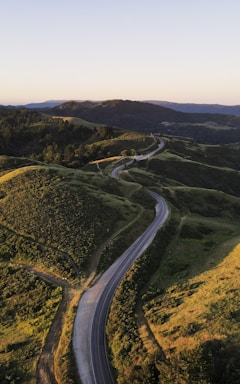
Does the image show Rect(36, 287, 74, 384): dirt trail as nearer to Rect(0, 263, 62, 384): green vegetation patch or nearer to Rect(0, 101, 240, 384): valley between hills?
Rect(0, 101, 240, 384): valley between hills

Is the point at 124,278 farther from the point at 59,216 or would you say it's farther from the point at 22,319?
the point at 59,216

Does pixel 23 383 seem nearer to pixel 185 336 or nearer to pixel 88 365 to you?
pixel 88 365

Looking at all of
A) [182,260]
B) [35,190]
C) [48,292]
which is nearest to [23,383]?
[48,292]

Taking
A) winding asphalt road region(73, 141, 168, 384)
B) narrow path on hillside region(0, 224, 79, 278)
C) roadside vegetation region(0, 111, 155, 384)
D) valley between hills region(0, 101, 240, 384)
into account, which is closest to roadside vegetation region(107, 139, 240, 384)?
valley between hills region(0, 101, 240, 384)

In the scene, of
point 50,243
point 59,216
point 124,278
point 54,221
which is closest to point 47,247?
point 50,243

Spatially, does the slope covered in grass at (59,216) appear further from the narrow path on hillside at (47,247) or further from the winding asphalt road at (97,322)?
the winding asphalt road at (97,322)

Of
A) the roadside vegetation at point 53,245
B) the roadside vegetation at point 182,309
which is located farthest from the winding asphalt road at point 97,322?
the roadside vegetation at point 182,309
